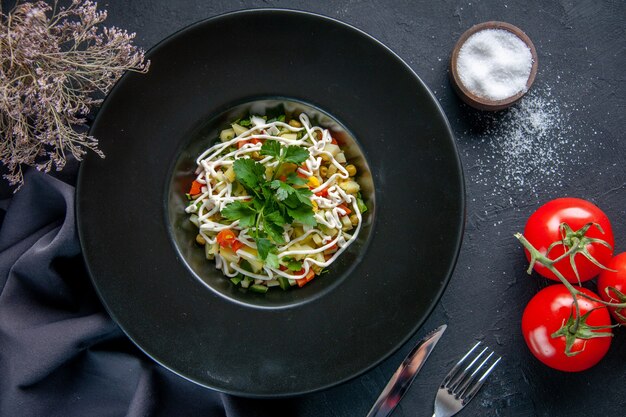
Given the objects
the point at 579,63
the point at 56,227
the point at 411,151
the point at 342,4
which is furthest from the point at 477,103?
the point at 56,227

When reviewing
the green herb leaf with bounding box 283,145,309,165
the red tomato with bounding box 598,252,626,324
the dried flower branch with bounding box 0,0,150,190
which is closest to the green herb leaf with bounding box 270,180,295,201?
the green herb leaf with bounding box 283,145,309,165

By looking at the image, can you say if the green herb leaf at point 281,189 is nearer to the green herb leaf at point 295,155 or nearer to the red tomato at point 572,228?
the green herb leaf at point 295,155

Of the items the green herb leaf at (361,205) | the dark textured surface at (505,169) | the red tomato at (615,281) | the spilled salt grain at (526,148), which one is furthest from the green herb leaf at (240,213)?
the red tomato at (615,281)

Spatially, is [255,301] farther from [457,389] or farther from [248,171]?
[457,389]

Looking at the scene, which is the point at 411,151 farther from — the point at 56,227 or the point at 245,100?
the point at 56,227

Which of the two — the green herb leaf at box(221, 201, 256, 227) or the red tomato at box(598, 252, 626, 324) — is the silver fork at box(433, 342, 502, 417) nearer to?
the red tomato at box(598, 252, 626, 324)

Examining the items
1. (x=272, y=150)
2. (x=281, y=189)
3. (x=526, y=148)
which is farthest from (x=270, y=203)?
(x=526, y=148)
